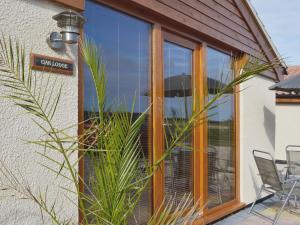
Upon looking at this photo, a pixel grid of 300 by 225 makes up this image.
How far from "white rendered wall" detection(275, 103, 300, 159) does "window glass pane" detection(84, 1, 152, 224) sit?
10269 mm

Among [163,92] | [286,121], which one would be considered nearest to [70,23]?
[163,92]

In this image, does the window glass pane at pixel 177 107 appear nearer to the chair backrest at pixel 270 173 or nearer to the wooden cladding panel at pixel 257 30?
the chair backrest at pixel 270 173

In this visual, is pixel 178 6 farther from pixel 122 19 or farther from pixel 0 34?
pixel 0 34

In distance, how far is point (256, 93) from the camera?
22.5 feet

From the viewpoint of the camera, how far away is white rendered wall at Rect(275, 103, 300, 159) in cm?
1293

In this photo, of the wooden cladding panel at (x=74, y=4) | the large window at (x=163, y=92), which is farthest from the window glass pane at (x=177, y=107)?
the wooden cladding panel at (x=74, y=4)

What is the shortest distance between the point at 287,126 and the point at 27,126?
1213cm

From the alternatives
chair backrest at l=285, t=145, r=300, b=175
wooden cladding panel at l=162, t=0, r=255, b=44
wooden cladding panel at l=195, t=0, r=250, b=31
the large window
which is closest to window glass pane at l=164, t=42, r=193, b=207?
the large window

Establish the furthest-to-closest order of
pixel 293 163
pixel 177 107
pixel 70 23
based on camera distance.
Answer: pixel 293 163, pixel 177 107, pixel 70 23

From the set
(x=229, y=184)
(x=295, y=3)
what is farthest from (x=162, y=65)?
(x=295, y=3)

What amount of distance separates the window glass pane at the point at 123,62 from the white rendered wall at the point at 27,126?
421 mm

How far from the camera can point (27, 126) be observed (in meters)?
2.65

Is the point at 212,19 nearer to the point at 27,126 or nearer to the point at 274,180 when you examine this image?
the point at 274,180

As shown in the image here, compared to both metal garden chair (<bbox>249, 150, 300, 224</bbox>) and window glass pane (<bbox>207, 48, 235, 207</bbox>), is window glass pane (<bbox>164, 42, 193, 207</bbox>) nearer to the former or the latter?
window glass pane (<bbox>207, 48, 235, 207</bbox>)
